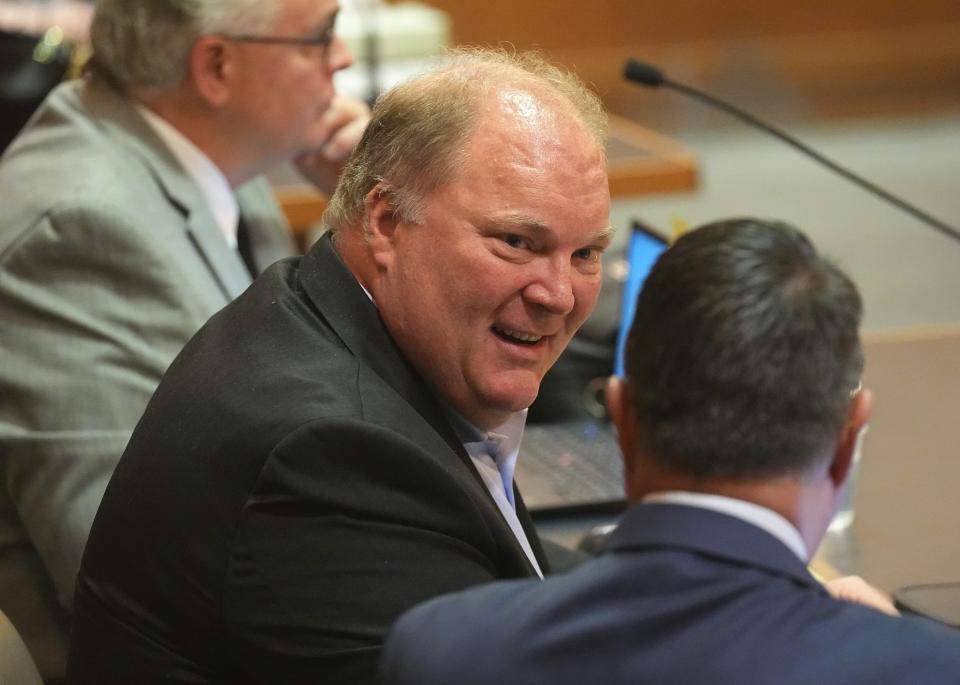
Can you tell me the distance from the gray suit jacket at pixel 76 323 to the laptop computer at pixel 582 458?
0.53 meters

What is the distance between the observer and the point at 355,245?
1621 millimetres

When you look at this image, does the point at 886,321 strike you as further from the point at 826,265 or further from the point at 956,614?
Result: the point at 826,265

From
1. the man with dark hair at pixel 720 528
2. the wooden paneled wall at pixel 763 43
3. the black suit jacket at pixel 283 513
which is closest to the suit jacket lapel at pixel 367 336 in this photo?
the black suit jacket at pixel 283 513

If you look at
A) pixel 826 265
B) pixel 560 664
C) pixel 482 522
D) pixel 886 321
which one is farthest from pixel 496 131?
pixel 886 321

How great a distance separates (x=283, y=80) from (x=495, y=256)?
1177 millimetres

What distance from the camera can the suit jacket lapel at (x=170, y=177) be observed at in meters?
2.29

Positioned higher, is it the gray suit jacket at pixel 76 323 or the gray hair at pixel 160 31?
the gray hair at pixel 160 31

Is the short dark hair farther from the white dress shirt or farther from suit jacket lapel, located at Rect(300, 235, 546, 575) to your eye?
the white dress shirt

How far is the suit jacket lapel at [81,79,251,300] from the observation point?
7.51 feet

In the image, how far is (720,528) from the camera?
985mm

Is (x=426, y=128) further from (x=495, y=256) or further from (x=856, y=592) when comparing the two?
(x=856, y=592)

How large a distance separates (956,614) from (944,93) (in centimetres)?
872

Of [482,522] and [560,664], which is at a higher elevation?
[560,664]

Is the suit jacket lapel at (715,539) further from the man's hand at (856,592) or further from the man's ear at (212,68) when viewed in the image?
the man's ear at (212,68)
